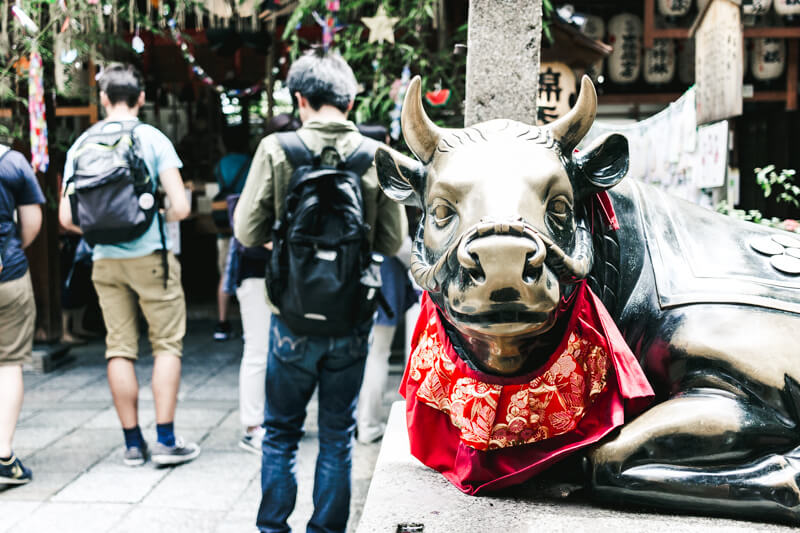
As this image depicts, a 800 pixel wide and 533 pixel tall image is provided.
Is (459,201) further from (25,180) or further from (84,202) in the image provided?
(25,180)

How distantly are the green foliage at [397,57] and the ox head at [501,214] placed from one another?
4.20 metres

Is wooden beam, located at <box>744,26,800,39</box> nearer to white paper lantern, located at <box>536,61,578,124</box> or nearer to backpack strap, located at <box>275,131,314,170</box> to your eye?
white paper lantern, located at <box>536,61,578,124</box>

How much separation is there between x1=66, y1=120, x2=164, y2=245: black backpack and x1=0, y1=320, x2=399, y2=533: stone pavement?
5.02 feet

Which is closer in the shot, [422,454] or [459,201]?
[459,201]

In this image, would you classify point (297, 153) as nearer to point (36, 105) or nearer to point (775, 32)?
point (36, 105)

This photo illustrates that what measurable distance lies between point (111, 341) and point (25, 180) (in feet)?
3.84

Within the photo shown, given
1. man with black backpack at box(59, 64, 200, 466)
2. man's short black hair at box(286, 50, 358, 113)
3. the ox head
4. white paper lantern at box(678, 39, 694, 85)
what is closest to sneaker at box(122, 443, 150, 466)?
man with black backpack at box(59, 64, 200, 466)

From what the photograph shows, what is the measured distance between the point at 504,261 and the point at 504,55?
177 centimetres

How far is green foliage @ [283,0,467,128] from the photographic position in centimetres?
616

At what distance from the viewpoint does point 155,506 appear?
4.19 meters

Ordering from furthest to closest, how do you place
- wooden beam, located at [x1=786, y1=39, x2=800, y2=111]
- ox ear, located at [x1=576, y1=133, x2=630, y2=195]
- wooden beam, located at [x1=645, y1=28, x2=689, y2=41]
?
wooden beam, located at [x1=786, y1=39, x2=800, y2=111], wooden beam, located at [x1=645, y1=28, x2=689, y2=41], ox ear, located at [x1=576, y1=133, x2=630, y2=195]

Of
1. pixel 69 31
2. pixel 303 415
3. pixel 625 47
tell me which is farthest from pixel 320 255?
pixel 625 47

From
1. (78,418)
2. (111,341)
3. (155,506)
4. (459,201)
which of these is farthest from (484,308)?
(78,418)

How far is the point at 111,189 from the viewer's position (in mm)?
4344
